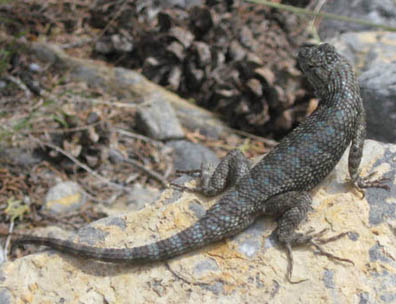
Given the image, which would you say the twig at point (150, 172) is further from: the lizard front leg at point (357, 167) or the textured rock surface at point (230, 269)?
the lizard front leg at point (357, 167)

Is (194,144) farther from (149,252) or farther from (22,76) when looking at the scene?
(149,252)

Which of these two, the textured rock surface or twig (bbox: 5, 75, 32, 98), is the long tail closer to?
the textured rock surface

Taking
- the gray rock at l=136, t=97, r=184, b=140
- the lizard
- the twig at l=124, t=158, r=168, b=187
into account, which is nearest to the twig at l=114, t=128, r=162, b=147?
the gray rock at l=136, t=97, r=184, b=140

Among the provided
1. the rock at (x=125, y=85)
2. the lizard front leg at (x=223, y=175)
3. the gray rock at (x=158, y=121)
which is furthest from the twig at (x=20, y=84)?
the lizard front leg at (x=223, y=175)

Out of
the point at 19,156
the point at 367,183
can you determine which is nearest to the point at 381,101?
the point at 367,183

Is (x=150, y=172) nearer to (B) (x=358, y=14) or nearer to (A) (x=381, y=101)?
(A) (x=381, y=101)

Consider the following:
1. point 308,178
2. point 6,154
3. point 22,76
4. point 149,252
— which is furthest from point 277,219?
point 22,76

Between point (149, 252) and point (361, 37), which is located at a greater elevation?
point (361, 37)
